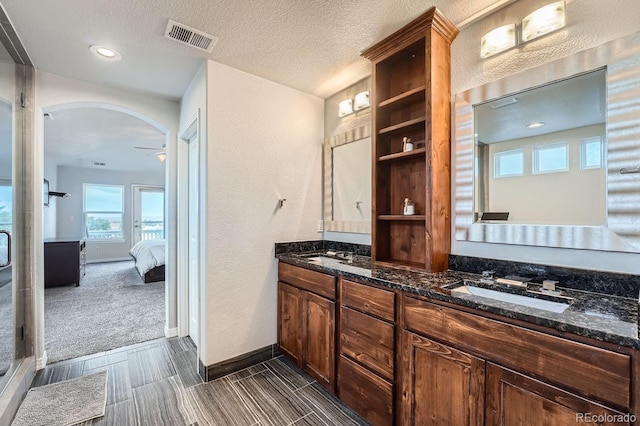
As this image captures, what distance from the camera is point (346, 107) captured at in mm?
2738

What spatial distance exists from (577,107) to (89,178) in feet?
30.8

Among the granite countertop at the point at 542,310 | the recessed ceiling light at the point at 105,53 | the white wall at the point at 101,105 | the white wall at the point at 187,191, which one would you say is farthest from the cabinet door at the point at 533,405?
the recessed ceiling light at the point at 105,53

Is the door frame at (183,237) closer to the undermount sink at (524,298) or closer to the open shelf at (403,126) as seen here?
the open shelf at (403,126)

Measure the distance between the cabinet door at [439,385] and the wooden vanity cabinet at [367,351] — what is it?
0.35 feet

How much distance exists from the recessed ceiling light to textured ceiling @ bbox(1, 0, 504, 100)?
0.05 metres

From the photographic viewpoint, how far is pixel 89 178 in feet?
24.2

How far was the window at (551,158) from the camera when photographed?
5.04 ft

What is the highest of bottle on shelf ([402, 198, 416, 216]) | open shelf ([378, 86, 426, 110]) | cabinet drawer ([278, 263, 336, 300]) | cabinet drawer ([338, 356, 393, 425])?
open shelf ([378, 86, 426, 110])

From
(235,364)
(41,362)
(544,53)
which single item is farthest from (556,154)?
(41,362)

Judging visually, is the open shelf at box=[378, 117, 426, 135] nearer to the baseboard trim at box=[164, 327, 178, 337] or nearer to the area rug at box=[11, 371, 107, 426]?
the area rug at box=[11, 371, 107, 426]

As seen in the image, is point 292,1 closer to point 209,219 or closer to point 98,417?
point 209,219

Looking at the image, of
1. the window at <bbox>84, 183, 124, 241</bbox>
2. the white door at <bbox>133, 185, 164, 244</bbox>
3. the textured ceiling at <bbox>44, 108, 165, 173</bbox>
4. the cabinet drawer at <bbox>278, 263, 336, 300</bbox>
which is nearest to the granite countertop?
the cabinet drawer at <bbox>278, 263, 336, 300</bbox>

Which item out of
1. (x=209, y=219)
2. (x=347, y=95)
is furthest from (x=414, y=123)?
(x=209, y=219)

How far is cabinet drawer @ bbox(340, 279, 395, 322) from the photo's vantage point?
1.64 m
